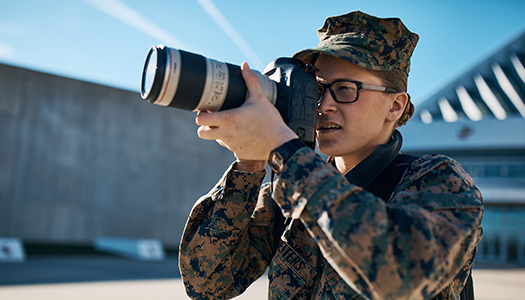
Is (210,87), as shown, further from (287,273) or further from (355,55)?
(287,273)

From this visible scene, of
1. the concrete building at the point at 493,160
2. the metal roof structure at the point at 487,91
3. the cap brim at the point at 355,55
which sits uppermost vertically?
the cap brim at the point at 355,55

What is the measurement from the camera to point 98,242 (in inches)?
577

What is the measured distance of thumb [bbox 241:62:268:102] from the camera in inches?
41.9

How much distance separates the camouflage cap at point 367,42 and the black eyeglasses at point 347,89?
6 cm

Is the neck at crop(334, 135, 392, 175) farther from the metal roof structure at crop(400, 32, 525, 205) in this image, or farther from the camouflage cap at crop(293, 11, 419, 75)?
the metal roof structure at crop(400, 32, 525, 205)

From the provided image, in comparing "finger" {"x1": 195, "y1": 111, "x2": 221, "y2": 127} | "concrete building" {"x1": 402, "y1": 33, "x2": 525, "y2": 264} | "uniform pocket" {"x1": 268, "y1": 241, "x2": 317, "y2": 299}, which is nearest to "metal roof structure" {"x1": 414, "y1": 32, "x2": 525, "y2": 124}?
"concrete building" {"x1": 402, "y1": 33, "x2": 525, "y2": 264}

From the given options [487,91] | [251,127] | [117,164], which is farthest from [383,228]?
[487,91]

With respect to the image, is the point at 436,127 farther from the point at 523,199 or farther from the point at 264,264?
Result: the point at 264,264

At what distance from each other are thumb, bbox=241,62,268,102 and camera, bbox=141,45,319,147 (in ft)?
0.08

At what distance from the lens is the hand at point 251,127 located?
100cm

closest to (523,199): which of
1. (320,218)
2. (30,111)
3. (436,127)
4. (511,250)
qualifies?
(511,250)

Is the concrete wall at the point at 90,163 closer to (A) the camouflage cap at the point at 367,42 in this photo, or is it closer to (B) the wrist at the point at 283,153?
(A) the camouflage cap at the point at 367,42

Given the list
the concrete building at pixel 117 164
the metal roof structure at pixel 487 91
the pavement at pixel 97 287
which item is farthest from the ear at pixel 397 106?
the metal roof structure at pixel 487 91

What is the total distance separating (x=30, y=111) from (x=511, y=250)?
20832 millimetres
